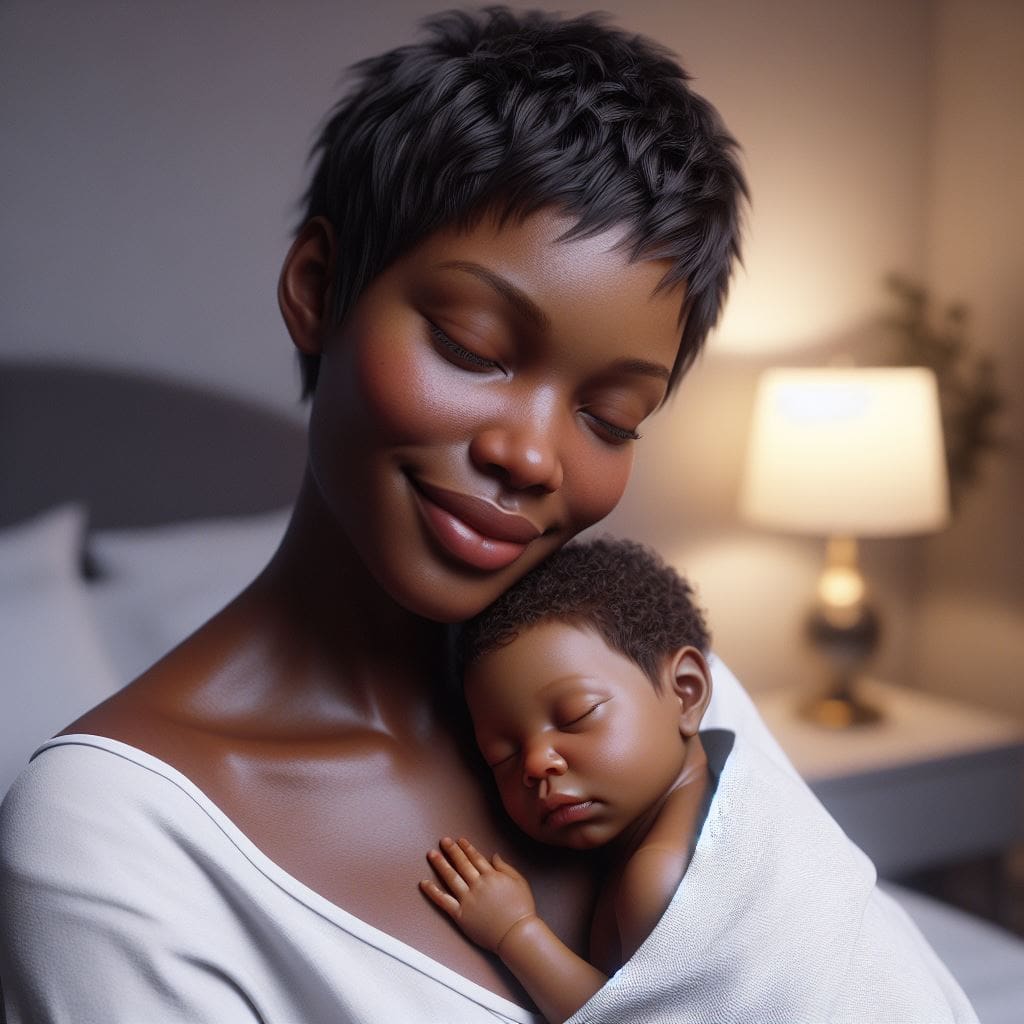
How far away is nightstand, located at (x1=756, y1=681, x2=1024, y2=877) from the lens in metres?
2.67

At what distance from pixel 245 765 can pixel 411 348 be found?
35 centimetres

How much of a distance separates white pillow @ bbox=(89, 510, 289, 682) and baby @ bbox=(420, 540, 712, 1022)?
3.12ft

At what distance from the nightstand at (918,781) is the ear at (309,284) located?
2.00m

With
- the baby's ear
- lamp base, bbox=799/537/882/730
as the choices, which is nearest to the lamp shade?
lamp base, bbox=799/537/882/730

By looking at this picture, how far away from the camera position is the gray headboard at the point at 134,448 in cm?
218

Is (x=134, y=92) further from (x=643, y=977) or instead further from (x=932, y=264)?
(x=932, y=264)

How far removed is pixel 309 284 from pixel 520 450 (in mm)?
250

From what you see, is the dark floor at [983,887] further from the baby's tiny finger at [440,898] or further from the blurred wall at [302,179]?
the baby's tiny finger at [440,898]

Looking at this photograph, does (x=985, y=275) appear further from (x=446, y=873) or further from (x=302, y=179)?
(x=446, y=873)

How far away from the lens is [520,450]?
2.68 ft

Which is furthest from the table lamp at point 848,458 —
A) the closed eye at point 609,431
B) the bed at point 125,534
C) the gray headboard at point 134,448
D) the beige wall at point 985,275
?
the closed eye at point 609,431

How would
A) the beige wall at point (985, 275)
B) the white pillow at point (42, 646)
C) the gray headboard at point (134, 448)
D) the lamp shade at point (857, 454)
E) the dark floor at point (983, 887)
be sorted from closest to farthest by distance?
the white pillow at point (42, 646) → the gray headboard at point (134, 448) → the lamp shade at point (857, 454) → the dark floor at point (983, 887) → the beige wall at point (985, 275)

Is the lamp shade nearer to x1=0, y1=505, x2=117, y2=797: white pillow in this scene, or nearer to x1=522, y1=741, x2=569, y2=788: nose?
x1=0, y1=505, x2=117, y2=797: white pillow

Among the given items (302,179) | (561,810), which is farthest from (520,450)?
(302,179)
